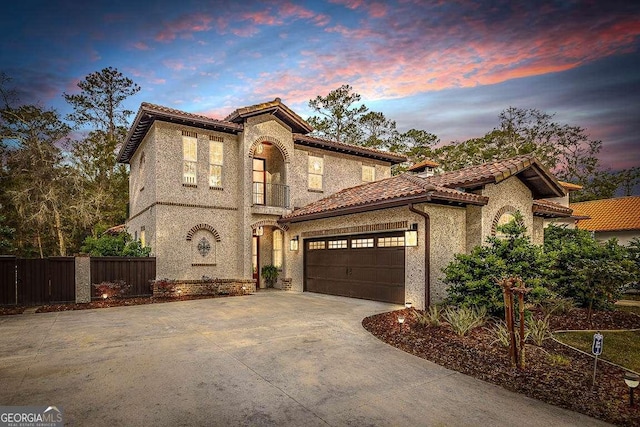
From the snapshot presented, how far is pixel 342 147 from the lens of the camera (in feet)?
56.9

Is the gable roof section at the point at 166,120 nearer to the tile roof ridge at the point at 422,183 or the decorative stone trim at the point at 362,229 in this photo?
the decorative stone trim at the point at 362,229

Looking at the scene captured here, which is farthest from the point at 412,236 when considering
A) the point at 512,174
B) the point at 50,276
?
the point at 50,276

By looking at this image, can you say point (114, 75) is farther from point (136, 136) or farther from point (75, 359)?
point (75, 359)

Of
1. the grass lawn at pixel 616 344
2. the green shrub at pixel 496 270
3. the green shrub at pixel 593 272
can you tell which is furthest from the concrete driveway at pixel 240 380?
the green shrub at pixel 593 272

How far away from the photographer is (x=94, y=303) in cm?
1155

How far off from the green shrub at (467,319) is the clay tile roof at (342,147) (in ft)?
36.2

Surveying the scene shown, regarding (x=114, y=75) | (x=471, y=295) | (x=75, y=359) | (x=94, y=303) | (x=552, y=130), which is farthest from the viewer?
(x=552, y=130)

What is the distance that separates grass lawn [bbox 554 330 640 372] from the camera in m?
6.11

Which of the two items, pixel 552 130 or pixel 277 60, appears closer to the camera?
pixel 277 60

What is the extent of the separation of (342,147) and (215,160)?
21.0 feet

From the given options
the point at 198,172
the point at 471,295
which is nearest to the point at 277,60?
the point at 198,172

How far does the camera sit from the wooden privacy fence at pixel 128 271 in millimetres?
12203

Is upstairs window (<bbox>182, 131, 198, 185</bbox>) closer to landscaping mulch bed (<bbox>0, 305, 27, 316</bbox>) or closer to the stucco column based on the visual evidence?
the stucco column

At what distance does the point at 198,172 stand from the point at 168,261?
12.8 feet
